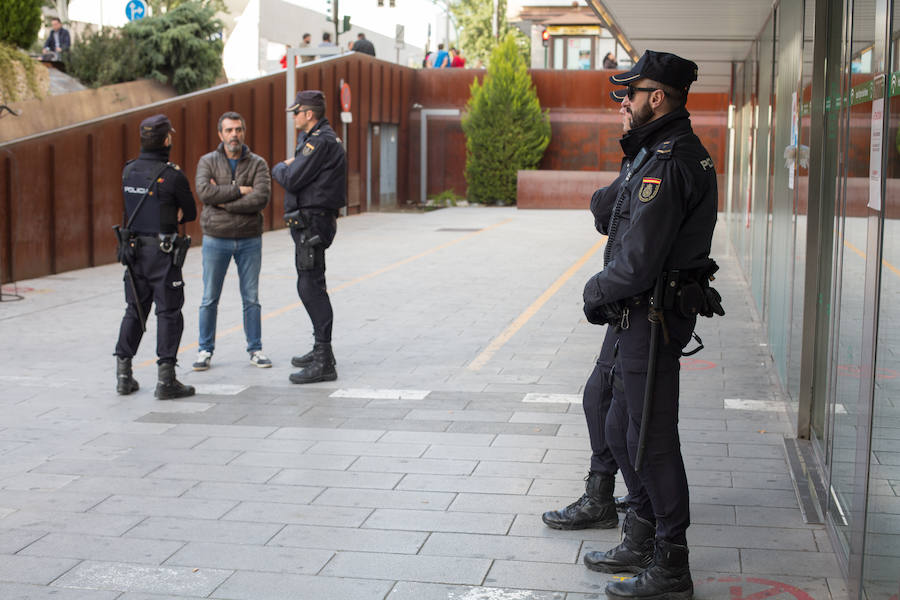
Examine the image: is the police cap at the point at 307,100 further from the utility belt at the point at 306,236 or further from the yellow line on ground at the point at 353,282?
the yellow line on ground at the point at 353,282

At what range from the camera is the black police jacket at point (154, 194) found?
7602mm

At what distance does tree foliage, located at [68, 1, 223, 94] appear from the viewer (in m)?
21.8

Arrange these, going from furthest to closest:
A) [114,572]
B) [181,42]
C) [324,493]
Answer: [181,42] < [324,493] < [114,572]

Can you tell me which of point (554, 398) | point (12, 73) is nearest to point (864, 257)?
point (554, 398)

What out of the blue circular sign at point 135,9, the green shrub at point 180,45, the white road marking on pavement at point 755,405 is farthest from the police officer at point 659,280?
the blue circular sign at point 135,9

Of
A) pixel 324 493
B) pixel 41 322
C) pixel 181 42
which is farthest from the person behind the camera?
pixel 181 42

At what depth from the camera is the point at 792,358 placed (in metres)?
7.02

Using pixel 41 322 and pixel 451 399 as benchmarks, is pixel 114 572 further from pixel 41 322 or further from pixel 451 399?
pixel 41 322

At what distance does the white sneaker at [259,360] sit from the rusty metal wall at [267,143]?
5.99 metres

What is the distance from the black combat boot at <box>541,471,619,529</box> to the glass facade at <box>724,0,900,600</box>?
0.95 m

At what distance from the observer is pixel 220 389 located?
7.91 meters

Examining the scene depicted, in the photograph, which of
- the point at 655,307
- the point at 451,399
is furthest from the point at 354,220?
the point at 655,307

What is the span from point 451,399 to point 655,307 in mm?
3659

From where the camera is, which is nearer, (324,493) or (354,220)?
(324,493)
